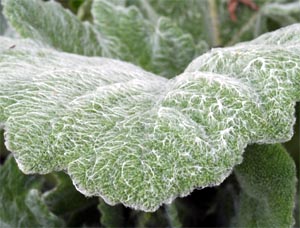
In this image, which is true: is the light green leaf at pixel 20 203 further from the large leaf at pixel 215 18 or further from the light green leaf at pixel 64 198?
the large leaf at pixel 215 18

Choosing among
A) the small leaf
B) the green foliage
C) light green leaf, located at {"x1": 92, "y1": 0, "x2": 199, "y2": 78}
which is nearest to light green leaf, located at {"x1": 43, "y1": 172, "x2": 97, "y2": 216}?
the green foliage

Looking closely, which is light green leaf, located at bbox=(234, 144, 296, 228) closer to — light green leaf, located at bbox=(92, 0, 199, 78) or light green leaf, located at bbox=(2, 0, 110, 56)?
light green leaf, located at bbox=(92, 0, 199, 78)

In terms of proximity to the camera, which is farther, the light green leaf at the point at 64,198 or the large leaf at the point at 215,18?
the large leaf at the point at 215,18

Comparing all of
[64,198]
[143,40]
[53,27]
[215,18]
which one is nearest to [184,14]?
[215,18]

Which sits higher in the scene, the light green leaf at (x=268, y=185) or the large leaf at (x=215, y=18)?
the light green leaf at (x=268, y=185)

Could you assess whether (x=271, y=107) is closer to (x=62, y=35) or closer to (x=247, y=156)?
(x=247, y=156)

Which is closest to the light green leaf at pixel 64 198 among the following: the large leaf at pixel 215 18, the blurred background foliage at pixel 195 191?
the blurred background foliage at pixel 195 191

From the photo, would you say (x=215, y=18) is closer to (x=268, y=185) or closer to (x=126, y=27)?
(x=126, y=27)
